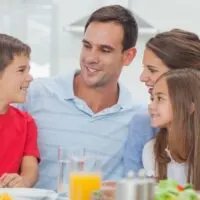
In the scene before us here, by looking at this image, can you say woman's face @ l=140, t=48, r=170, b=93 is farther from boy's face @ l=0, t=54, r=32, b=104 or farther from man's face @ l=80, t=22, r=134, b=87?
boy's face @ l=0, t=54, r=32, b=104

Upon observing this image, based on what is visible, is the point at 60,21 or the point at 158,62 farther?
the point at 60,21

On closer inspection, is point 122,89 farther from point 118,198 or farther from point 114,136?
point 118,198

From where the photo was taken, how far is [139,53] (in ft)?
8.71

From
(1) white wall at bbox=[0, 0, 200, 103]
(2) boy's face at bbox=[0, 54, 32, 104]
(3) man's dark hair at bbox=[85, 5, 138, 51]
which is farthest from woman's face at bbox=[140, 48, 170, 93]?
(1) white wall at bbox=[0, 0, 200, 103]

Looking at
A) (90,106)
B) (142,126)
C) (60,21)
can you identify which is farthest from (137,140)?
(60,21)

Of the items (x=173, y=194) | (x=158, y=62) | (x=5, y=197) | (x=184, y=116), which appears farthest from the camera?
(x=158, y=62)

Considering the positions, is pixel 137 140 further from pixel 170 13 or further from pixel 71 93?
pixel 170 13

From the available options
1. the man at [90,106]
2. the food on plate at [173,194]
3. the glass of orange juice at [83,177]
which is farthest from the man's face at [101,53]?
the food on plate at [173,194]

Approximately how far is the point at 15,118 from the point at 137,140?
0.39 m

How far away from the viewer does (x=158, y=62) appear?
5.62 feet

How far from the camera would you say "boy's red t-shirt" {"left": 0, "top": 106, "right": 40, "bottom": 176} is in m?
1.73

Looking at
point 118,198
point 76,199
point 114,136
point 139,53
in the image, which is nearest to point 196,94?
point 114,136

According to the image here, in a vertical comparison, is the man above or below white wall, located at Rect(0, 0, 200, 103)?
below

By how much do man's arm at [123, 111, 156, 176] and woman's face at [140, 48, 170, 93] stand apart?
0.13m
